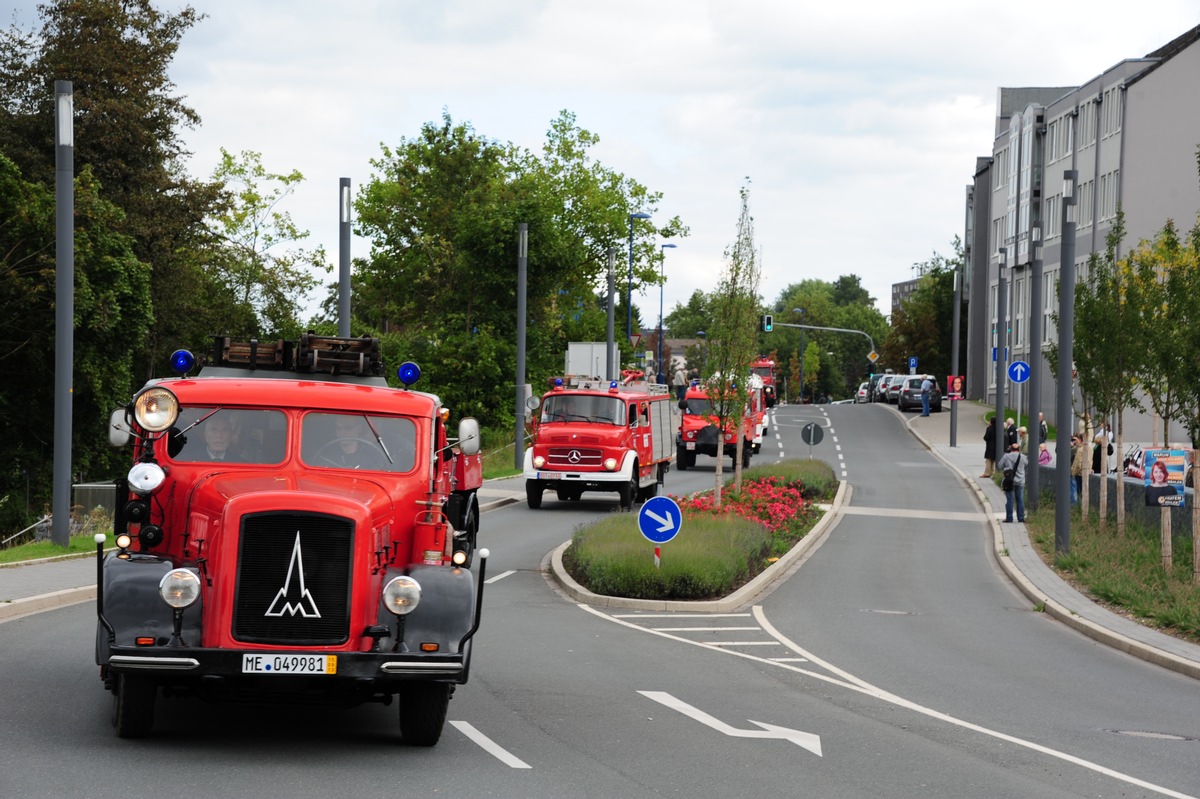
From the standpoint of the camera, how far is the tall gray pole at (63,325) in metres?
20.7

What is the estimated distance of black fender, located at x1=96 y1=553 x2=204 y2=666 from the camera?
888 centimetres

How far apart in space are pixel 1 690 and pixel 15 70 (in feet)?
122

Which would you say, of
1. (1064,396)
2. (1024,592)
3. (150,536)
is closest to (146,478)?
(150,536)

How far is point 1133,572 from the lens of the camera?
21.6 metres

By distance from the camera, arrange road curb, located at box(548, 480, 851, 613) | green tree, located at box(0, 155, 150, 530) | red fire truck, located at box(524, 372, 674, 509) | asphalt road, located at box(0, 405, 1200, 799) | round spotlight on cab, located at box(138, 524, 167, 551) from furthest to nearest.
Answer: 1. green tree, located at box(0, 155, 150, 530)
2. red fire truck, located at box(524, 372, 674, 509)
3. road curb, located at box(548, 480, 851, 613)
4. round spotlight on cab, located at box(138, 524, 167, 551)
5. asphalt road, located at box(0, 405, 1200, 799)

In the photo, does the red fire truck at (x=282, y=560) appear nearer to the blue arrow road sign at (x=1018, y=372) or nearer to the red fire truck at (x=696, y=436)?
the blue arrow road sign at (x=1018, y=372)

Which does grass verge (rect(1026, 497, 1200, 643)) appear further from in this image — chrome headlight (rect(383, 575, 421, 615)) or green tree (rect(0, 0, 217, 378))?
green tree (rect(0, 0, 217, 378))

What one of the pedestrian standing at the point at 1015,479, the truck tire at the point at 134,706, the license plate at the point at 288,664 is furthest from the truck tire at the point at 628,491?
the license plate at the point at 288,664

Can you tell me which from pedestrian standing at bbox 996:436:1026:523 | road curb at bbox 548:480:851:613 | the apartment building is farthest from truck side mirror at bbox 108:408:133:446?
the apartment building

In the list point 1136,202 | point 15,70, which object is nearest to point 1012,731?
point 15,70

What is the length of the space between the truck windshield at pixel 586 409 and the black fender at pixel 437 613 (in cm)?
2417

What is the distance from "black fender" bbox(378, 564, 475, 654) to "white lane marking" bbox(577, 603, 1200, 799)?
158 inches

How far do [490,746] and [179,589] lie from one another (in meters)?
2.18

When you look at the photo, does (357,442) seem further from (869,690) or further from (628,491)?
(628,491)
